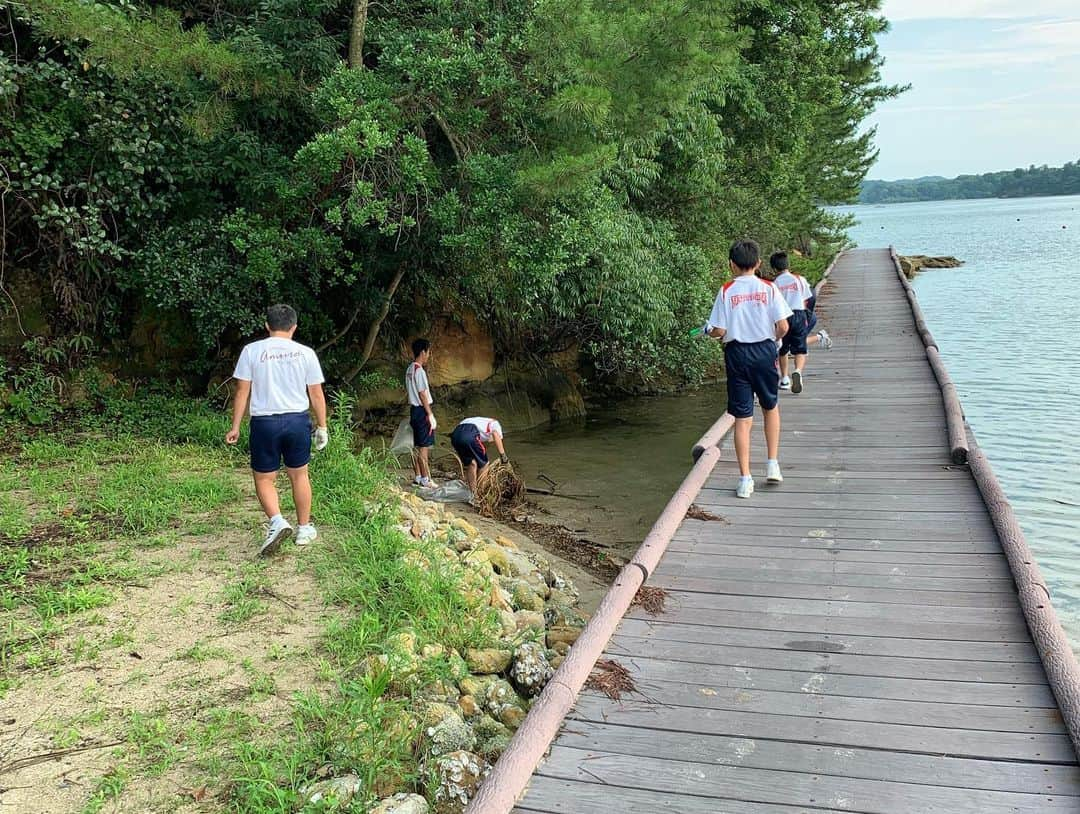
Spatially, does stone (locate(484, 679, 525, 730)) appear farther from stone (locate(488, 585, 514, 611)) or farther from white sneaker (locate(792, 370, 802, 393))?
white sneaker (locate(792, 370, 802, 393))

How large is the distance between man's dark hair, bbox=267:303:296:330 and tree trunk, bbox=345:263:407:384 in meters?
5.23

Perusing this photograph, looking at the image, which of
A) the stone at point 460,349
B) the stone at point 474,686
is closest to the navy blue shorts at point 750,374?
the stone at point 474,686

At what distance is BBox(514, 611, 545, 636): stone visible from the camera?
561 cm

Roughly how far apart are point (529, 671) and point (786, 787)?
6.38ft

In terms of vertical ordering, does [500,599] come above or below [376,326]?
below

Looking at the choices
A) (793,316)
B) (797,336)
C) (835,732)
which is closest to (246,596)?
(835,732)

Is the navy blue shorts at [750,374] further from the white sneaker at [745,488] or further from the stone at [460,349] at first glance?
the stone at [460,349]

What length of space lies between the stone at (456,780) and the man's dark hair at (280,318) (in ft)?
10.2

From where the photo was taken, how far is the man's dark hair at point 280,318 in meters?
5.58

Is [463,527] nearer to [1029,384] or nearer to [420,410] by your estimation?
[420,410]

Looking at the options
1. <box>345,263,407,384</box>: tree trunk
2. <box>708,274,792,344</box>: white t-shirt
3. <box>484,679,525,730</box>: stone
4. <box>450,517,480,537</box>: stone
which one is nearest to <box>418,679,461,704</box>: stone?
<box>484,679,525,730</box>: stone

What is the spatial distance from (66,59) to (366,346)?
4.87m

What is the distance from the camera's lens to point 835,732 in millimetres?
3572

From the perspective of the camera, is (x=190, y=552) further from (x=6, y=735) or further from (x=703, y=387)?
(x=703, y=387)
